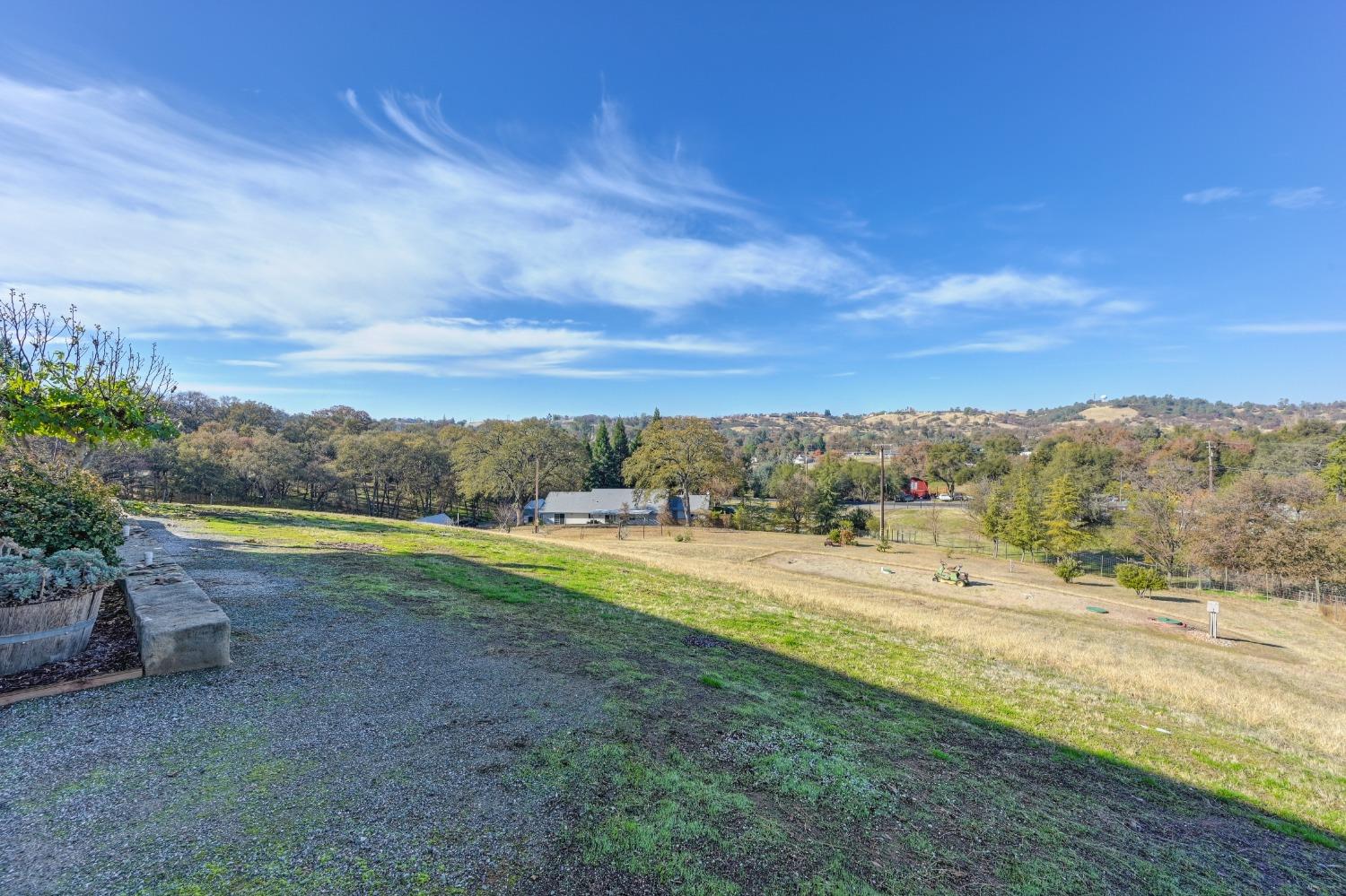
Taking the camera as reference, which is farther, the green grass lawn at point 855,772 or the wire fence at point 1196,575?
the wire fence at point 1196,575

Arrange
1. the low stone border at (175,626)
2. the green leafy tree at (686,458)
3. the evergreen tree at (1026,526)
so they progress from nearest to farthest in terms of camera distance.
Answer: the low stone border at (175,626) < the evergreen tree at (1026,526) < the green leafy tree at (686,458)

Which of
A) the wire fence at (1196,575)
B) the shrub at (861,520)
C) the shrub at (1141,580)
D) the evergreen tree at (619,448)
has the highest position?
the evergreen tree at (619,448)

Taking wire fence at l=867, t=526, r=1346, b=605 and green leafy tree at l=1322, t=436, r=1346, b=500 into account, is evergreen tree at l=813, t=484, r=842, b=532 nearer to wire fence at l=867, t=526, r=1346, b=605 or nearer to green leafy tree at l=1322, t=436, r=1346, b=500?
wire fence at l=867, t=526, r=1346, b=605

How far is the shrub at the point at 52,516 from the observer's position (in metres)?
5.52

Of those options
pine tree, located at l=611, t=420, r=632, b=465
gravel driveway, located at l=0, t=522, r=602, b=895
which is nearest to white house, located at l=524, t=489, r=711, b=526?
pine tree, located at l=611, t=420, r=632, b=465

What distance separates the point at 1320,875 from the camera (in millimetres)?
5020

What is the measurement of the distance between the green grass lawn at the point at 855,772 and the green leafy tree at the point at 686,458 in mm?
35331

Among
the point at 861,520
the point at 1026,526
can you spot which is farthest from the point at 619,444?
the point at 1026,526

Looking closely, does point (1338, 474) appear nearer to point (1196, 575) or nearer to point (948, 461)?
point (1196, 575)

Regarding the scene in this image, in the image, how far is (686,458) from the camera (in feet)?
156

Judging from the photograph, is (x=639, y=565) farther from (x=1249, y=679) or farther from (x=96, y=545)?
(x=1249, y=679)

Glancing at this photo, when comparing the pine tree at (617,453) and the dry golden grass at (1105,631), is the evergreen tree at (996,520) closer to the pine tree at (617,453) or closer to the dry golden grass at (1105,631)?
the dry golden grass at (1105,631)

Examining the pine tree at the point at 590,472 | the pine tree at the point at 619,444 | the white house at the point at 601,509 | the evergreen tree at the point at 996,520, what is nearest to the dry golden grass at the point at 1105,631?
the evergreen tree at the point at 996,520

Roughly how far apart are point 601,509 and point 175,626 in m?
49.8
